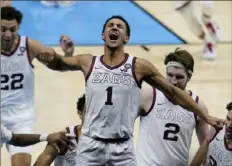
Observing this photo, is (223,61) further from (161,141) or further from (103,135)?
(103,135)

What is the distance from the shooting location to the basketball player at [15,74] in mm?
6777

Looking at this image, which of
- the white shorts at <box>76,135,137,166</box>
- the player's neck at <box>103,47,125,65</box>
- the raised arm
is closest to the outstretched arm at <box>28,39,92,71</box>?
the player's neck at <box>103,47,125,65</box>

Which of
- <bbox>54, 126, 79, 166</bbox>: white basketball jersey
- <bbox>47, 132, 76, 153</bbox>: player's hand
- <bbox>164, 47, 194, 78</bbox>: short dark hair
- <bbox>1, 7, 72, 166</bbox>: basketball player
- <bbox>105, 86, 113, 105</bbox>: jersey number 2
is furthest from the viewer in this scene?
<bbox>1, 7, 72, 166</bbox>: basketball player

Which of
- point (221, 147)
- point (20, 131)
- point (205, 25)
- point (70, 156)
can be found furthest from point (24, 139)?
point (205, 25)

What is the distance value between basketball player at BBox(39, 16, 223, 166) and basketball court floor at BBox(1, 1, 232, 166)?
2.62m

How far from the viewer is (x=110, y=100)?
17.5ft

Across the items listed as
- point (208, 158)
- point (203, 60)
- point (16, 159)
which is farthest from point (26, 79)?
point (203, 60)

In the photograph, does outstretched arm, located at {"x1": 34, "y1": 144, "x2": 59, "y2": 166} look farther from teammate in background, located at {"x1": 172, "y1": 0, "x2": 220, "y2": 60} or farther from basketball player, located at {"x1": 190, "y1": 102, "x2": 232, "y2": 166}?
teammate in background, located at {"x1": 172, "y1": 0, "x2": 220, "y2": 60}

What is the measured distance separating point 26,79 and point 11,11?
61cm

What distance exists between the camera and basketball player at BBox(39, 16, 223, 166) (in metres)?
5.34

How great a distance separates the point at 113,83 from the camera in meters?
5.34

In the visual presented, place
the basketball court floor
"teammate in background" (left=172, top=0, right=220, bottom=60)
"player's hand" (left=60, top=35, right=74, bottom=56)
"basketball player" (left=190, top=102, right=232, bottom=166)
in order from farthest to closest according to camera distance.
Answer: "teammate in background" (left=172, top=0, right=220, bottom=60)
the basketball court floor
"player's hand" (left=60, top=35, right=74, bottom=56)
"basketball player" (left=190, top=102, right=232, bottom=166)

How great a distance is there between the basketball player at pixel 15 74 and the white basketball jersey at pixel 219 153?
176 centimetres

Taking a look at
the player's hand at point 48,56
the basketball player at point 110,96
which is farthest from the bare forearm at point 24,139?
the player's hand at point 48,56
